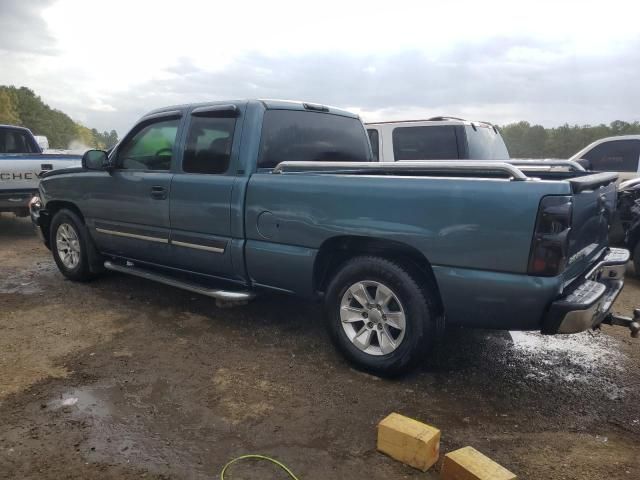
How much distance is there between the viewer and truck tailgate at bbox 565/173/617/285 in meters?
2.91

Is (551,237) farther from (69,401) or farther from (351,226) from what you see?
(69,401)

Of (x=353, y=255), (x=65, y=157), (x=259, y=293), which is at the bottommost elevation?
(x=259, y=293)

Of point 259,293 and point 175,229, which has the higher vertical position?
point 175,229

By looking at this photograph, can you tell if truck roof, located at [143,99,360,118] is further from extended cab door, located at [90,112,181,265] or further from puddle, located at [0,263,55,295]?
puddle, located at [0,263,55,295]

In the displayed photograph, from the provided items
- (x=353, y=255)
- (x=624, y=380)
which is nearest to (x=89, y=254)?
(x=353, y=255)

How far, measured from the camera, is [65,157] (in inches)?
340

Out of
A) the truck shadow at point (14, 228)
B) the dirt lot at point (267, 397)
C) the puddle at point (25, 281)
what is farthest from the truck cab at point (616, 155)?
the truck shadow at point (14, 228)

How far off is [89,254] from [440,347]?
374cm

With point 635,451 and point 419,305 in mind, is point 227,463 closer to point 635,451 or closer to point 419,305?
point 419,305

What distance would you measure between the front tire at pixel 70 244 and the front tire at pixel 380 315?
3209 mm

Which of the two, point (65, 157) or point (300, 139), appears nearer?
point (300, 139)

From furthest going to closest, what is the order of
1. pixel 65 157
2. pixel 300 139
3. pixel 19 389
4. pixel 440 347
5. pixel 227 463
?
1. pixel 65 157
2. pixel 300 139
3. pixel 440 347
4. pixel 19 389
5. pixel 227 463

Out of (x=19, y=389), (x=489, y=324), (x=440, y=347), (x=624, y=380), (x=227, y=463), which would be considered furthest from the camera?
(x=440, y=347)

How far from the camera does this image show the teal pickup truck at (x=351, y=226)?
2.80 meters
